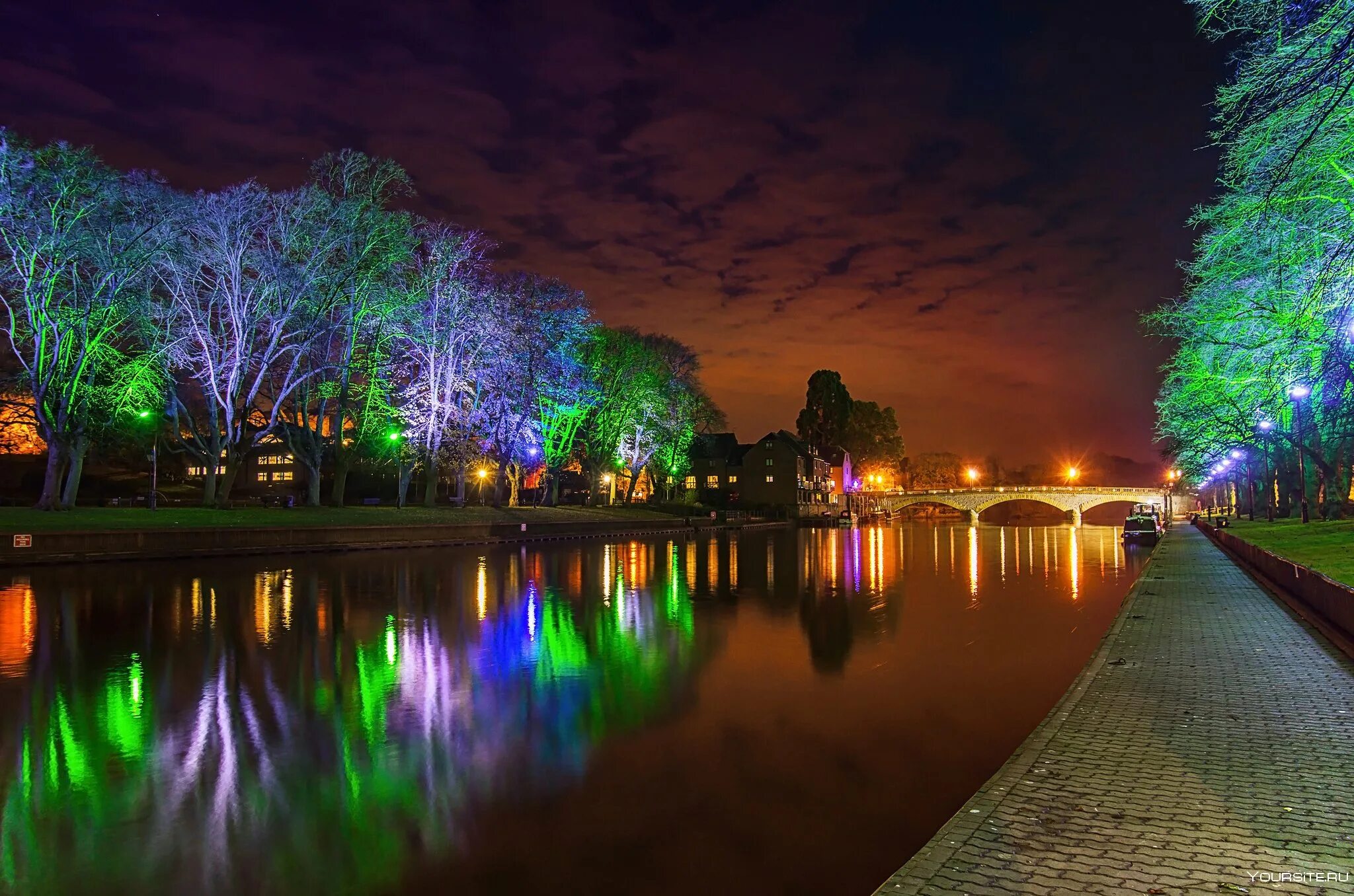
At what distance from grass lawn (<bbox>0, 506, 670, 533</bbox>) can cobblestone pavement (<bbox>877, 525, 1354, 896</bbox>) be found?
32651 millimetres

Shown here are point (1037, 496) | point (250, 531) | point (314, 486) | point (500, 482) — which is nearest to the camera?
point (250, 531)

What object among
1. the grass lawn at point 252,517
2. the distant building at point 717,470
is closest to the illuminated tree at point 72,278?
the grass lawn at point 252,517

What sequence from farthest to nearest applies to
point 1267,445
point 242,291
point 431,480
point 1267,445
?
point 431,480 → point 1267,445 → point 1267,445 → point 242,291

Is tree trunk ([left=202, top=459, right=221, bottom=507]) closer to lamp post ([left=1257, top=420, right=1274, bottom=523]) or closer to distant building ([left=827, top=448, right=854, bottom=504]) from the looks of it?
lamp post ([left=1257, top=420, right=1274, bottom=523])

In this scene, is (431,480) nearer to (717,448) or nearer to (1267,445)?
(1267,445)

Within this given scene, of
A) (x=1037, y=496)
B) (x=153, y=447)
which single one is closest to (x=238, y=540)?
(x=153, y=447)

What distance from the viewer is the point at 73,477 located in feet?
127

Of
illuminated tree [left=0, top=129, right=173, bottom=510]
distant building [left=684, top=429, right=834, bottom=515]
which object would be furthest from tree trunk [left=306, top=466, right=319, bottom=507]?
distant building [left=684, top=429, right=834, bottom=515]

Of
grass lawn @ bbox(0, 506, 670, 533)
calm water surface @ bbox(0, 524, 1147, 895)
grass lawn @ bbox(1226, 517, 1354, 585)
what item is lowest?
calm water surface @ bbox(0, 524, 1147, 895)

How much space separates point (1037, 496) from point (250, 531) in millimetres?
102731

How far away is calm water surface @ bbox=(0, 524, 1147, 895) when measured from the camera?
20.2ft

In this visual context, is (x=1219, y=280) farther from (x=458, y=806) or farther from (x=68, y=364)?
(x=68, y=364)

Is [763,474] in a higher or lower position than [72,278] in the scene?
lower

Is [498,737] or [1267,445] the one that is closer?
[498,737]
